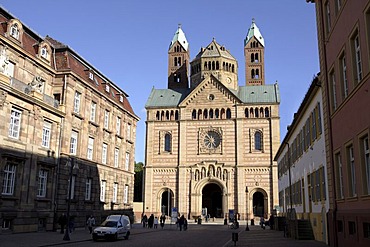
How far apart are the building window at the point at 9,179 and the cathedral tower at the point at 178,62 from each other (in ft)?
181

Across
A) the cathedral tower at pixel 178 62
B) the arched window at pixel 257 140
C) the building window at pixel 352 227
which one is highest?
the cathedral tower at pixel 178 62

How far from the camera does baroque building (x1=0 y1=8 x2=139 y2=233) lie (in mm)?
26422

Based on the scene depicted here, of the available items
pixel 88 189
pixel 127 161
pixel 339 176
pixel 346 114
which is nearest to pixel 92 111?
pixel 88 189

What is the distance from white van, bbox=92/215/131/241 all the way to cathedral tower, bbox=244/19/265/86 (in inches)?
2188

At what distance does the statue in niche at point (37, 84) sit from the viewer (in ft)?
93.6

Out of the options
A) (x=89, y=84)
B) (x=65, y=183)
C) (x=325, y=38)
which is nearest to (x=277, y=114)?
(x=89, y=84)

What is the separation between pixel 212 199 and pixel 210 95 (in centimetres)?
1806

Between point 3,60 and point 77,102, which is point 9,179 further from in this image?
point 77,102

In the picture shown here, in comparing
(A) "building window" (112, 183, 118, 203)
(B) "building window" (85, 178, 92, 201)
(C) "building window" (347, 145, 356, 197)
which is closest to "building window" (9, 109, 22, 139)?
(B) "building window" (85, 178, 92, 201)

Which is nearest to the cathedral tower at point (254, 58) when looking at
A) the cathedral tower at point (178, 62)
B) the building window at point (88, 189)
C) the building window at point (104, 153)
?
the cathedral tower at point (178, 62)

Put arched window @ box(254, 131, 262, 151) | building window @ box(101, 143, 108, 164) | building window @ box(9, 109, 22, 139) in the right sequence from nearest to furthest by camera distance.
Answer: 1. building window @ box(9, 109, 22, 139)
2. building window @ box(101, 143, 108, 164)
3. arched window @ box(254, 131, 262, 151)

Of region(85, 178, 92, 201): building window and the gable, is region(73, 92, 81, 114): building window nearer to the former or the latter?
region(85, 178, 92, 201): building window

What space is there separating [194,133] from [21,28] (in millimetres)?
39717

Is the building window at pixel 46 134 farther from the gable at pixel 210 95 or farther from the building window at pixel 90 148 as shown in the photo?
the gable at pixel 210 95
